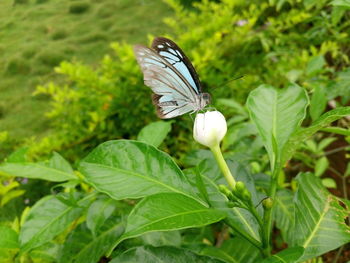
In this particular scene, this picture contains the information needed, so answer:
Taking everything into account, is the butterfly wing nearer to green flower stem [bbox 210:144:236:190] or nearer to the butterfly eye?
the butterfly eye

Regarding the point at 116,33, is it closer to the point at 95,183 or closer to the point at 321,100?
the point at 321,100

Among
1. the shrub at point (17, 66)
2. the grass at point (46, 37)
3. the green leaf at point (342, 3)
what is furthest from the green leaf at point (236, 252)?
the shrub at point (17, 66)

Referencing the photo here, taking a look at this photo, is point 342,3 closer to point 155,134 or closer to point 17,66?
point 155,134

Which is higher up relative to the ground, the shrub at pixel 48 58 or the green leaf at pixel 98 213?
the green leaf at pixel 98 213

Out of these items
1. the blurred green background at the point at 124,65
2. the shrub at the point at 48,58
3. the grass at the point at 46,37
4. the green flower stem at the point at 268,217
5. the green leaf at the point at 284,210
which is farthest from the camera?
the shrub at the point at 48,58

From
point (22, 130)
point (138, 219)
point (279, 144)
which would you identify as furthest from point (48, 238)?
point (22, 130)

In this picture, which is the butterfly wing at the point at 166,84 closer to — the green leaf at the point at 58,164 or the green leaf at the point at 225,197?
the green leaf at the point at 225,197

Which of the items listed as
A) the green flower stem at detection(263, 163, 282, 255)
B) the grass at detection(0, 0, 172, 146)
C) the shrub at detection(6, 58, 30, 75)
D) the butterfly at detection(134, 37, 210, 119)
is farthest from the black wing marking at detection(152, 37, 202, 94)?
the shrub at detection(6, 58, 30, 75)

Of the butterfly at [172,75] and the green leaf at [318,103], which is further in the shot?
the green leaf at [318,103]
